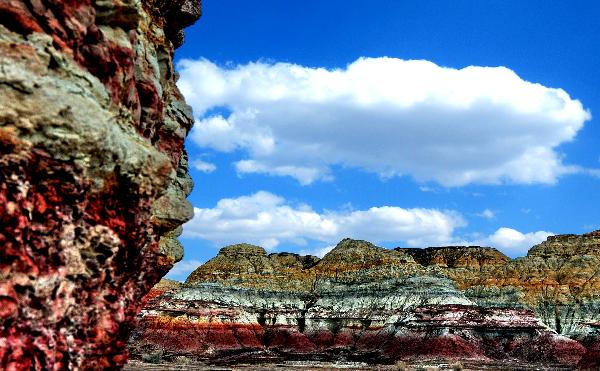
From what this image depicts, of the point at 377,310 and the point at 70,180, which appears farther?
the point at 377,310

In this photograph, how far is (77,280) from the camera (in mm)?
11758

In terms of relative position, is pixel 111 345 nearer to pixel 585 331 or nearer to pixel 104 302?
pixel 104 302

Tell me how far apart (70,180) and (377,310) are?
107 metres

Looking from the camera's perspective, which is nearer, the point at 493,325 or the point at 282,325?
the point at 493,325

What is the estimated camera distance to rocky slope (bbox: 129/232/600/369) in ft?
299

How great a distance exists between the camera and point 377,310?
112438 mm

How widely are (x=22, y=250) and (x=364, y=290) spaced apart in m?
114

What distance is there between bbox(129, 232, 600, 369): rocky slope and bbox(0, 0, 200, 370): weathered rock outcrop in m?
76.5

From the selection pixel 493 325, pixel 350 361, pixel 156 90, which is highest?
pixel 156 90

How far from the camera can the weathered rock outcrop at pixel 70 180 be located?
9.99 meters

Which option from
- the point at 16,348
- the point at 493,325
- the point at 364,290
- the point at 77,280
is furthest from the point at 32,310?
the point at 364,290

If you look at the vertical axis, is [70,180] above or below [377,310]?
below

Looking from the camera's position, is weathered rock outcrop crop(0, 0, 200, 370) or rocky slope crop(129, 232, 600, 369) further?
rocky slope crop(129, 232, 600, 369)

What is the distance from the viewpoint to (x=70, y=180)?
11.1 m
